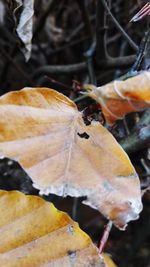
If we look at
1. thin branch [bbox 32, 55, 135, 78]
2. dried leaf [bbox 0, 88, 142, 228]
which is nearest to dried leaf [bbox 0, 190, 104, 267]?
dried leaf [bbox 0, 88, 142, 228]

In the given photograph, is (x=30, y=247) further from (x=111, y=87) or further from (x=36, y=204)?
(x=111, y=87)

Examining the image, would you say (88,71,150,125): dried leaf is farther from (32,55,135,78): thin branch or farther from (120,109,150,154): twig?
(32,55,135,78): thin branch

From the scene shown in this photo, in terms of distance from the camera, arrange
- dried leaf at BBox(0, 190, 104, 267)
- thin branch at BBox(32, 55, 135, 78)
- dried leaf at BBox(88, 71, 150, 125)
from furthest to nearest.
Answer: thin branch at BBox(32, 55, 135, 78)
dried leaf at BBox(0, 190, 104, 267)
dried leaf at BBox(88, 71, 150, 125)

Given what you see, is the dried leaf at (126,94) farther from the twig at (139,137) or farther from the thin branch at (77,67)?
the thin branch at (77,67)

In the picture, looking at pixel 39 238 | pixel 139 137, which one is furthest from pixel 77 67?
pixel 39 238

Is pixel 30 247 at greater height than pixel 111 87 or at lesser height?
lesser

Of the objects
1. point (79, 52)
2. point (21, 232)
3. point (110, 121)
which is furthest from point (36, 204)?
point (79, 52)
